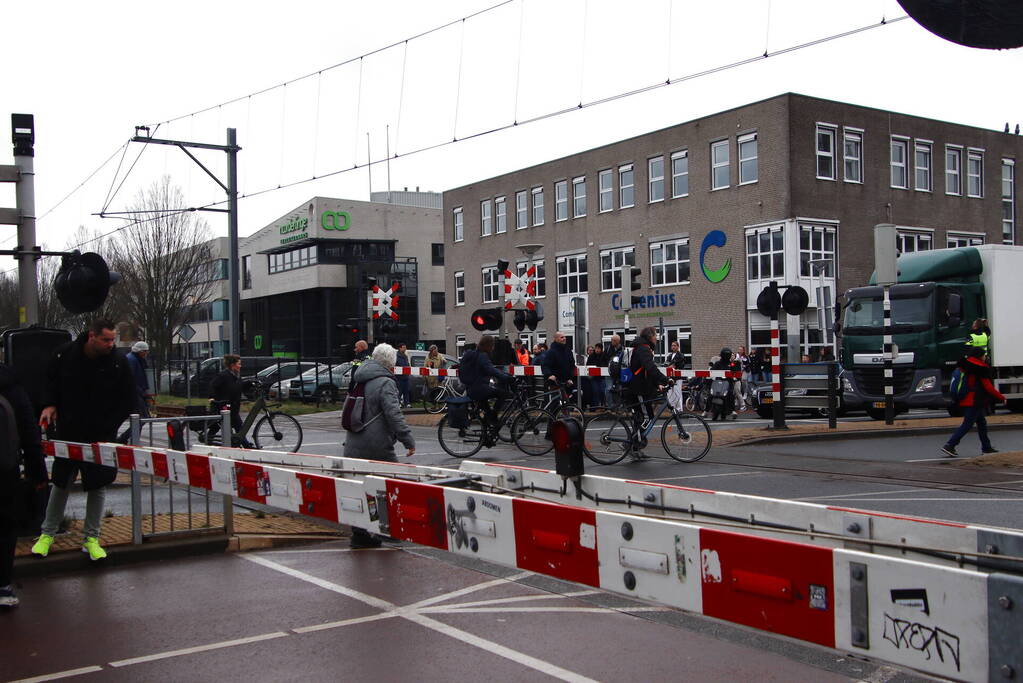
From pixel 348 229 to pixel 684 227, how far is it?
103 ft

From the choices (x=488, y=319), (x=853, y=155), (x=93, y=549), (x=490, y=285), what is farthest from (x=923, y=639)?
(x=490, y=285)

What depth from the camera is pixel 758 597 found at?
264 cm

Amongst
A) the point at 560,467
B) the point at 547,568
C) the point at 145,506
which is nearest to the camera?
the point at 547,568

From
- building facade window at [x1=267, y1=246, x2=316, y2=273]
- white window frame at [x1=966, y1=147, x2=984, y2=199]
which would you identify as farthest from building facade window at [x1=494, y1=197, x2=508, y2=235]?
white window frame at [x1=966, y1=147, x2=984, y2=199]

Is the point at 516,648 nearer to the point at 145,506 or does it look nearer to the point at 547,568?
the point at 547,568

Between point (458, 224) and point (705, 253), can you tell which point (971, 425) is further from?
point (458, 224)

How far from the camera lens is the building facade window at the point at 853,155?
38.2 meters

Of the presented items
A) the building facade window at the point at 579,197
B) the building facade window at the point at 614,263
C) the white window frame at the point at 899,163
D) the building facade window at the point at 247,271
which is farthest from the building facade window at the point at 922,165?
the building facade window at the point at 247,271

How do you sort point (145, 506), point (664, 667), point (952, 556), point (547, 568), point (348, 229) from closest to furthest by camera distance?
1. point (952, 556)
2. point (547, 568)
3. point (664, 667)
4. point (145, 506)
5. point (348, 229)

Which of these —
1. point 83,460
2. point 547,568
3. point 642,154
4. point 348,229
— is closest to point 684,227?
point 642,154

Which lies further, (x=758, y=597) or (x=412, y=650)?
(x=412, y=650)

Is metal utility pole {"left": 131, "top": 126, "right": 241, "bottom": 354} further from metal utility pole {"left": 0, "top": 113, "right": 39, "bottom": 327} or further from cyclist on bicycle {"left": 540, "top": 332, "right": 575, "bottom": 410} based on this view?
metal utility pole {"left": 0, "top": 113, "right": 39, "bottom": 327}

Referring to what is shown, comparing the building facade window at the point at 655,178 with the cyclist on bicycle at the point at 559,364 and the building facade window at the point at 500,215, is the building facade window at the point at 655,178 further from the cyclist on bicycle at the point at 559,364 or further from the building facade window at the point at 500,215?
the cyclist on bicycle at the point at 559,364

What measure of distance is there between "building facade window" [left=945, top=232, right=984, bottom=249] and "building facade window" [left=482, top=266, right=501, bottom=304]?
21817 mm
